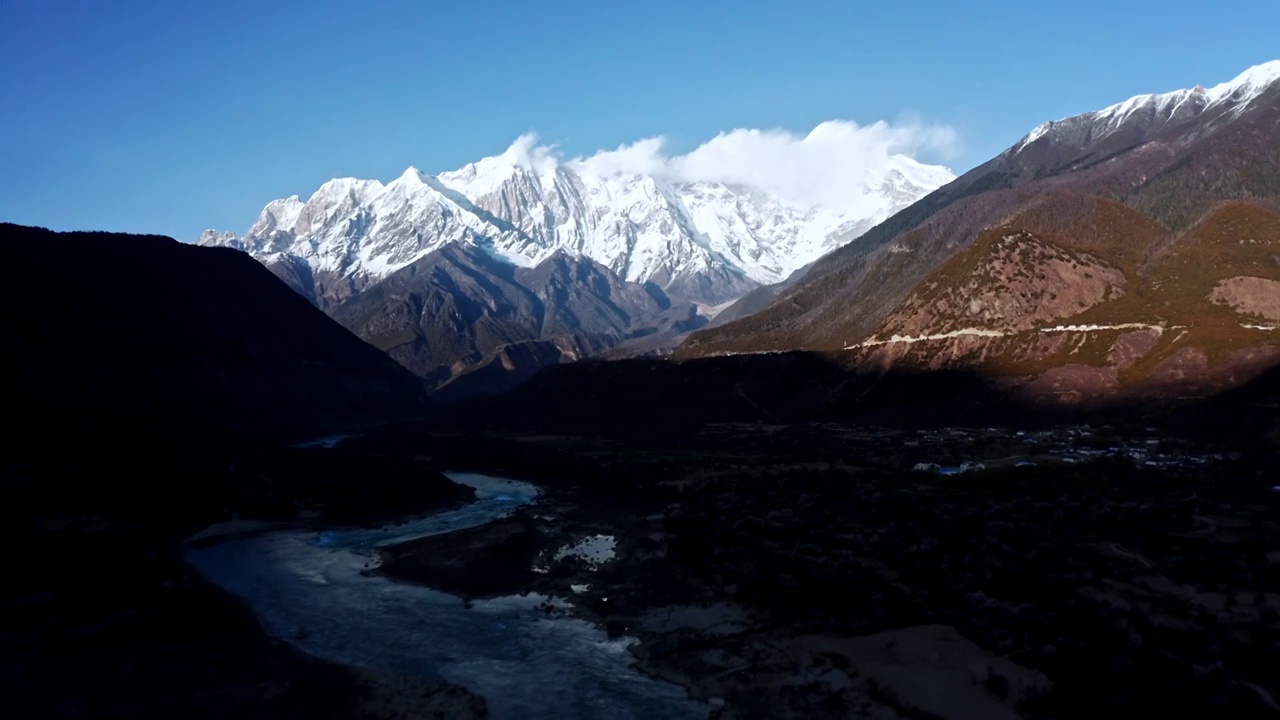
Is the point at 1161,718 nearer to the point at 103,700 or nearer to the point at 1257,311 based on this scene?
the point at 103,700

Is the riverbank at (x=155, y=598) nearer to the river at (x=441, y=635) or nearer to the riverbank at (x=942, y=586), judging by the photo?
the river at (x=441, y=635)

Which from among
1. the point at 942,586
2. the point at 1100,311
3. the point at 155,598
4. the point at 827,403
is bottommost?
the point at 942,586

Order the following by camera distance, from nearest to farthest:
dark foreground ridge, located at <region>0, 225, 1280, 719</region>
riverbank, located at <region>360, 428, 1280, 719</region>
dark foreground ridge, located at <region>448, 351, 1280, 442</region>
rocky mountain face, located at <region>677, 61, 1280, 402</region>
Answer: riverbank, located at <region>360, 428, 1280, 719</region>, dark foreground ridge, located at <region>0, 225, 1280, 719</region>, dark foreground ridge, located at <region>448, 351, 1280, 442</region>, rocky mountain face, located at <region>677, 61, 1280, 402</region>

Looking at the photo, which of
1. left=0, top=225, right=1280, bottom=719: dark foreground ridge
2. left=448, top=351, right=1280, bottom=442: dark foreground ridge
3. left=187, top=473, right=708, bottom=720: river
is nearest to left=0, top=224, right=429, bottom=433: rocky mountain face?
left=0, top=225, right=1280, bottom=719: dark foreground ridge

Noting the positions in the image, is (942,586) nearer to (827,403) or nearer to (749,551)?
(749,551)

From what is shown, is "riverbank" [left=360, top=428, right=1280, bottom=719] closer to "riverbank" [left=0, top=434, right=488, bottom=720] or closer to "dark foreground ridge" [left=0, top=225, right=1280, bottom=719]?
"dark foreground ridge" [left=0, top=225, right=1280, bottom=719]

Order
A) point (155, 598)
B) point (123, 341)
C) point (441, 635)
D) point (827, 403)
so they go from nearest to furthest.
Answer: point (441, 635), point (155, 598), point (827, 403), point (123, 341)

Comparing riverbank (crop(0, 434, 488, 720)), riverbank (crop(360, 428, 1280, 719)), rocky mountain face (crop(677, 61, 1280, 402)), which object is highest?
rocky mountain face (crop(677, 61, 1280, 402))

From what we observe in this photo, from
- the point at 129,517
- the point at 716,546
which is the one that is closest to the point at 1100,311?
the point at 716,546
